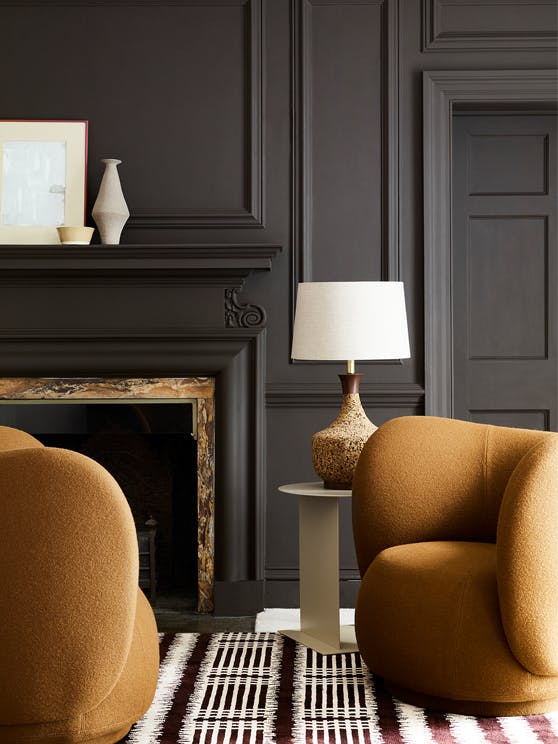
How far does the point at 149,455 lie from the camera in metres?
4.25

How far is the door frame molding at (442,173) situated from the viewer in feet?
13.5

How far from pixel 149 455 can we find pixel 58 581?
2.12 meters

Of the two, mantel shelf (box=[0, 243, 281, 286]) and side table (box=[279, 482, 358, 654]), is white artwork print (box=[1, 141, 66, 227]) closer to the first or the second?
mantel shelf (box=[0, 243, 281, 286])

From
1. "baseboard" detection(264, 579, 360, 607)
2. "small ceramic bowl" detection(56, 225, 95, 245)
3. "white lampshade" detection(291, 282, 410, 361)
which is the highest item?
"small ceramic bowl" detection(56, 225, 95, 245)

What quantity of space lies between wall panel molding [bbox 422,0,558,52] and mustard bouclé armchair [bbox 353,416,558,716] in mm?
1883

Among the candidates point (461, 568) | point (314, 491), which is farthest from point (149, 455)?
point (461, 568)

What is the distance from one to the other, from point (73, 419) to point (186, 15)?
1723mm

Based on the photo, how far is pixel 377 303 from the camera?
338 centimetres

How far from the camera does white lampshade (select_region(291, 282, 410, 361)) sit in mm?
3365

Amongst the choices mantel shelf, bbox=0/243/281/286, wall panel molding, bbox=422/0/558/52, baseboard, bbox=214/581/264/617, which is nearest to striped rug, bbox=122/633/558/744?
baseboard, bbox=214/581/264/617

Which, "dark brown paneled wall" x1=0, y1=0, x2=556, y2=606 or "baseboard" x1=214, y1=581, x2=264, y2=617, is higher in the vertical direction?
"dark brown paneled wall" x1=0, y1=0, x2=556, y2=606

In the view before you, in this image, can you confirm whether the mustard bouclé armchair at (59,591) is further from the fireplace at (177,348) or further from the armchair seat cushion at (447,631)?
the fireplace at (177,348)

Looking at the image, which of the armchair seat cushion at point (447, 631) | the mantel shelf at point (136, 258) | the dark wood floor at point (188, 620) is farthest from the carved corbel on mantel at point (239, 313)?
the armchair seat cushion at point (447, 631)

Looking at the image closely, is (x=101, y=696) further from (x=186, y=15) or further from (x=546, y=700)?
(x=186, y=15)
